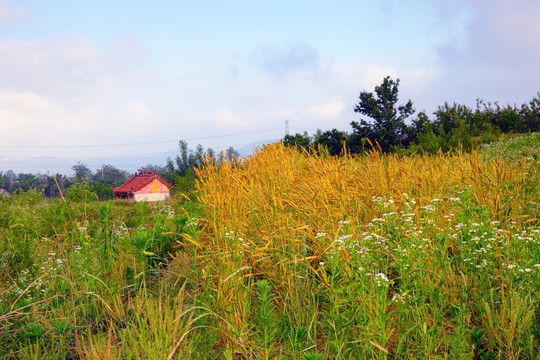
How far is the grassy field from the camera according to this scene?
2.42 m

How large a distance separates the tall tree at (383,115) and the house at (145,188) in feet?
63.0

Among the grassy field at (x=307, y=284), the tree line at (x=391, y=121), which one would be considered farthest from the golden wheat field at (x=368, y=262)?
the tree line at (x=391, y=121)

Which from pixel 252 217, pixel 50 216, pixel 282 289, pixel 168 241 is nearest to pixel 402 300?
pixel 282 289

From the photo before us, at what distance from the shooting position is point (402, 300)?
2.42 meters

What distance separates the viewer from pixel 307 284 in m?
2.93

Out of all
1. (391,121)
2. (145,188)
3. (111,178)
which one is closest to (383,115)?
(391,121)

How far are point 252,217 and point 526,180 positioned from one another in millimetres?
4645

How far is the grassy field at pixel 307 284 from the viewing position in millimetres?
2424

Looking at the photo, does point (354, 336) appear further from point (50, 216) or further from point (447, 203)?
point (50, 216)

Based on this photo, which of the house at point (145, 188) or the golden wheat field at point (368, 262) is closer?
the golden wheat field at point (368, 262)

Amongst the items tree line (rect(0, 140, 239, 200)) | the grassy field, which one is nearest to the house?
tree line (rect(0, 140, 239, 200))

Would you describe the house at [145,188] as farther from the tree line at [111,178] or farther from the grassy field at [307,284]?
the grassy field at [307,284]

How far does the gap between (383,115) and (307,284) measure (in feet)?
89.1

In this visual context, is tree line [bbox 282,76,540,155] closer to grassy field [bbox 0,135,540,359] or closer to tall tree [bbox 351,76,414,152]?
tall tree [bbox 351,76,414,152]
